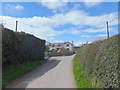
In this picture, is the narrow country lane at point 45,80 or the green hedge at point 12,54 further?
the green hedge at point 12,54

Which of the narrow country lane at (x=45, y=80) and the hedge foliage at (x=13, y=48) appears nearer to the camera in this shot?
the narrow country lane at (x=45, y=80)

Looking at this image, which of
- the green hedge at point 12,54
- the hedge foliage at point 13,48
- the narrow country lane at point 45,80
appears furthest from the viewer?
the hedge foliage at point 13,48

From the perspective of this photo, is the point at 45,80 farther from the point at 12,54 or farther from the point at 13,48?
the point at 13,48

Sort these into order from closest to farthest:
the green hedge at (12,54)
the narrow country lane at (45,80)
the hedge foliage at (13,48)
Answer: the narrow country lane at (45,80) → the green hedge at (12,54) → the hedge foliage at (13,48)

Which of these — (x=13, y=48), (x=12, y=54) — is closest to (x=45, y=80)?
(x=12, y=54)

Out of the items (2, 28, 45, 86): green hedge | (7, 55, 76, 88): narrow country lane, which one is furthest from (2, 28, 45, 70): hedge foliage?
(7, 55, 76, 88): narrow country lane

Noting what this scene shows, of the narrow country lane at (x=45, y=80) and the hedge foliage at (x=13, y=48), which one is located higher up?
the hedge foliage at (x=13, y=48)

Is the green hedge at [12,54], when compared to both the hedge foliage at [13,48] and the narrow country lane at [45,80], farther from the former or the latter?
the narrow country lane at [45,80]

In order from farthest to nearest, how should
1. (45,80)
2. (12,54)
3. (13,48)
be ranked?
1. (13,48)
2. (12,54)
3. (45,80)

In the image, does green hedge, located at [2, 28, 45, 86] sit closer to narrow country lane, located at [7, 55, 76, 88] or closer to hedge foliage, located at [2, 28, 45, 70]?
hedge foliage, located at [2, 28, 45, 70]

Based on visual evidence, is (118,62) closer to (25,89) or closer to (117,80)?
(117,80)

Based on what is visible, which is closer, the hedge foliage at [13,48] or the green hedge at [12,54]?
the green hedge at [12,54]

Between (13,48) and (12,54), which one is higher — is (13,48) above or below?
above

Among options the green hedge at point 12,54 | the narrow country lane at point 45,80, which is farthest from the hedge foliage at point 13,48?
the narrow country lane at point 45,80
